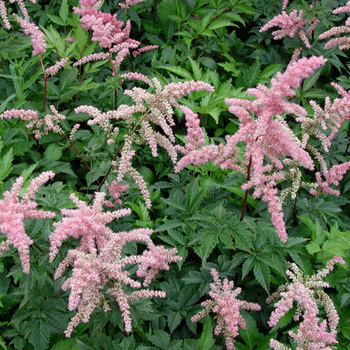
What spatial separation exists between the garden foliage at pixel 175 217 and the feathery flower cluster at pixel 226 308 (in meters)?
0.01

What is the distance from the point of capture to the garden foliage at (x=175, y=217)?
2.53 meters

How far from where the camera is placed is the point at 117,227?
349 cm

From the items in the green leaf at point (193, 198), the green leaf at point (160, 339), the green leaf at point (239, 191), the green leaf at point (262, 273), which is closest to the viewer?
the green leaf at point (160, 339)

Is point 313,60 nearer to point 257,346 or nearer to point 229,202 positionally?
point 229,202

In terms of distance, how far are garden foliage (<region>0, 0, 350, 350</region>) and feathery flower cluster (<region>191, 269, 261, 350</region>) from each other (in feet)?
0.04

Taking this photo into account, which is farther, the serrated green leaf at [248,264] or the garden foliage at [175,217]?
the serrated green leaf at [248,264]

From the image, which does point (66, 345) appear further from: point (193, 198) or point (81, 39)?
point (81, 39)

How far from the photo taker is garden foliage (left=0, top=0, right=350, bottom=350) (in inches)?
99.6

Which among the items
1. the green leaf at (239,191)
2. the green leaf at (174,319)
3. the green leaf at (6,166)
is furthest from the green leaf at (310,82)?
the green leaf at (6,166)

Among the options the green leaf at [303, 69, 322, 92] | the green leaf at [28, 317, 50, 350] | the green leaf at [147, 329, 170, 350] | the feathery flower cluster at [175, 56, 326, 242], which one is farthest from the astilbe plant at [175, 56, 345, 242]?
the green leaf at [303, 69, 322, 92]

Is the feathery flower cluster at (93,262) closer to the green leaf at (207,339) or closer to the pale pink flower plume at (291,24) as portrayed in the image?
the green leaf at (207,339)

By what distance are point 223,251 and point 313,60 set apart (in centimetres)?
175

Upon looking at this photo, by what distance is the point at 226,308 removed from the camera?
113 inches

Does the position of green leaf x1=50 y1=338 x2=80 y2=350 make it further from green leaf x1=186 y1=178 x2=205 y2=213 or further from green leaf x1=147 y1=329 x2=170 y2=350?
green leaf x1=186 y1=178 x2=205 y2=213
